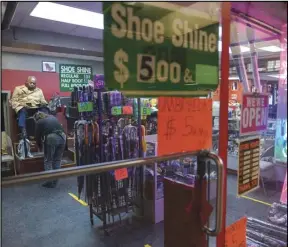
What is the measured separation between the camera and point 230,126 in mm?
1423

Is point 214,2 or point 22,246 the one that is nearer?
point 214,2

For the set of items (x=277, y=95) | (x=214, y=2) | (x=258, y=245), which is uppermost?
(x=214, y=2)

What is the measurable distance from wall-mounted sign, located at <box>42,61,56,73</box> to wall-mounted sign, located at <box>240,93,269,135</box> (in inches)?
226

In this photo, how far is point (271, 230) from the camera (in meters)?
1.54

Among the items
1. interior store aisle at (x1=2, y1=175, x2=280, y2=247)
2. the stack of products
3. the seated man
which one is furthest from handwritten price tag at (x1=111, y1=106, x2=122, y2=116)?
the seated man

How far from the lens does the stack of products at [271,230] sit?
4.35 feet

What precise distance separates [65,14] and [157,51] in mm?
3963

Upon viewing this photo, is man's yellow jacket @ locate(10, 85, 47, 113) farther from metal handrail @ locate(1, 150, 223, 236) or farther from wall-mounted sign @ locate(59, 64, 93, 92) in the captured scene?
metal handrail @ locate(1, 150, 223, 236)

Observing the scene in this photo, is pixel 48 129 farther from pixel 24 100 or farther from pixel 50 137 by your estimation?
pixel 24 100

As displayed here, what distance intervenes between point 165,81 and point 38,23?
4903mm

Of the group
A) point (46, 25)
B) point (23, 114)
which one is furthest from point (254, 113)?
point (46, 25)

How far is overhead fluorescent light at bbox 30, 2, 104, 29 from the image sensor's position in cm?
409

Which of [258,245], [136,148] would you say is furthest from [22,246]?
[258,245]

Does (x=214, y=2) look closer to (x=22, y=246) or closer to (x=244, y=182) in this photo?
(x=244, y=182)
